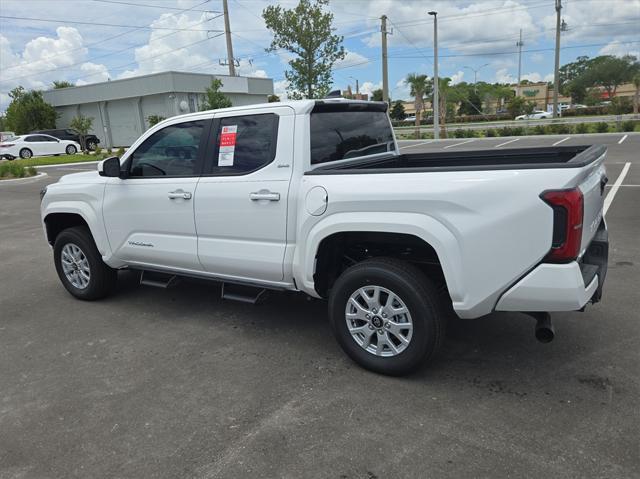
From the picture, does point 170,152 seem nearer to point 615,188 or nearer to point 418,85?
point 615,188

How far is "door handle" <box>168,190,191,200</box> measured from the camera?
4308 millimetres

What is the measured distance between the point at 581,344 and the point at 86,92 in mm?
47796

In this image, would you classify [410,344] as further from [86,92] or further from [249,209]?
[86,92]

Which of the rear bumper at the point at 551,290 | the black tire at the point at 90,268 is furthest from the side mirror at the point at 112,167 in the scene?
the rear bumper at the point at 551,290

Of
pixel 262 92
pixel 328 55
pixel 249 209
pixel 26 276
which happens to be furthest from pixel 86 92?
pixel 249 209

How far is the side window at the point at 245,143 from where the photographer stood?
3.96 m

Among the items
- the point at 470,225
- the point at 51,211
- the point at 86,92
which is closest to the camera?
the point at 470,225

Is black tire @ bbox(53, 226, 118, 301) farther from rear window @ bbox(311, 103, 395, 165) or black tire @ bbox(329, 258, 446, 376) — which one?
black tire @ bbox(329, 258, 446, 376)

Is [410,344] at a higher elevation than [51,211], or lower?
lower

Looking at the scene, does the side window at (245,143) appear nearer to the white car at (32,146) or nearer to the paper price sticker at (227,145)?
the paper price sticker at (227,145)

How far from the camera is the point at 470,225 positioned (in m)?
3.01

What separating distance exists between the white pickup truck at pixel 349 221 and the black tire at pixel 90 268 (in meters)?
0.02

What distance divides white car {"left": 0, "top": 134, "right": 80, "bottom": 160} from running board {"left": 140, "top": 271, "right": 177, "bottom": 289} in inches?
1144

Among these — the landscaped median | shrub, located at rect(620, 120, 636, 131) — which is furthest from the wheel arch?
shrub, located at rect(620, 120, 636, 131)
